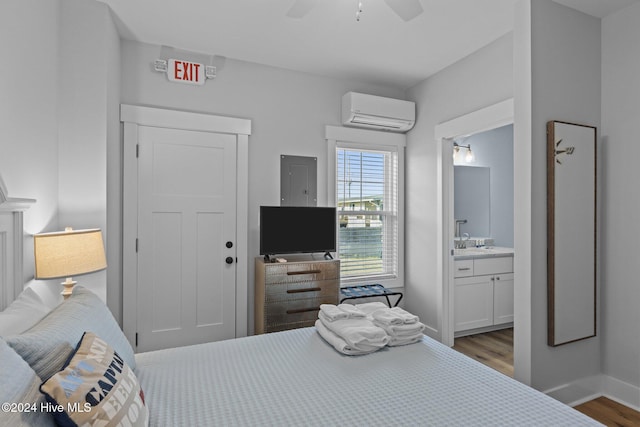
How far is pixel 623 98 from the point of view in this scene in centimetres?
240

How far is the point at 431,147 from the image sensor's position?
3.58 m

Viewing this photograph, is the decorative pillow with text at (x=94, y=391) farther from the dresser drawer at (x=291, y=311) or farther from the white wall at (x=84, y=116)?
the dresser drawer at (x=291, y=311)

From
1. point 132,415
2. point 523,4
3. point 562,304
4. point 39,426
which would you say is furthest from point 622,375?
point 39,426

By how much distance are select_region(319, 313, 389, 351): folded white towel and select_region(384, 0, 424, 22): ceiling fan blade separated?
172 cm

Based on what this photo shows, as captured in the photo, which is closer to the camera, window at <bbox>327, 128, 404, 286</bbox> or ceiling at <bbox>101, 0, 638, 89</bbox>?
ceiling at <bbox>101, 0, 638, 89</bbox>

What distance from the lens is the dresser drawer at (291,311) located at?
9.94 ft

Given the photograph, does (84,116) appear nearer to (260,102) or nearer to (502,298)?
(260,102)

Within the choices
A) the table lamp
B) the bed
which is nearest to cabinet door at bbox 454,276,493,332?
the bed

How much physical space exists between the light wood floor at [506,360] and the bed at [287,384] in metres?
1.38

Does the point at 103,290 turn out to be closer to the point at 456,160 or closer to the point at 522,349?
the point at 522,349

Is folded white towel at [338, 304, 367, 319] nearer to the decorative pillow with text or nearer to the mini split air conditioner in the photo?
the decorative pillow with text

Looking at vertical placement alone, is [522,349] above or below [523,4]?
Answer: below

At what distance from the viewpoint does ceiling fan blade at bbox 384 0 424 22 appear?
1.82 m

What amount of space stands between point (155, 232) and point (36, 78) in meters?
1.39
